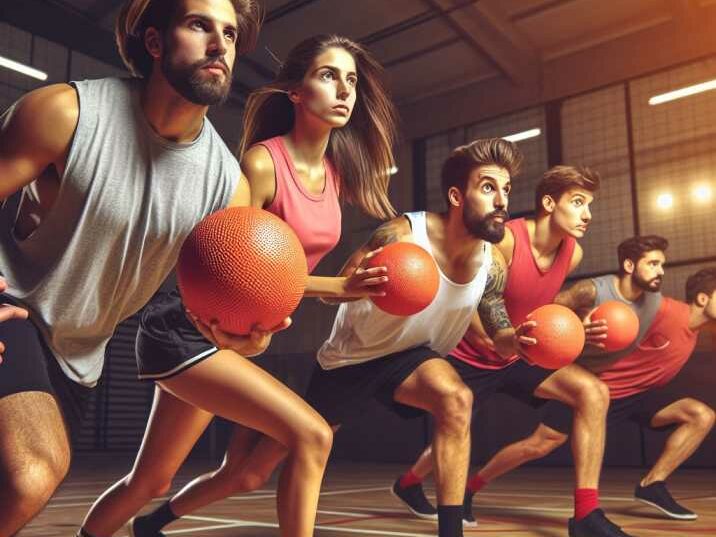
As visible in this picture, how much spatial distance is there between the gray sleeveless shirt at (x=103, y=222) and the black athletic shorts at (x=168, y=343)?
0.18 m

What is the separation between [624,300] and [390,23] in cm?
550

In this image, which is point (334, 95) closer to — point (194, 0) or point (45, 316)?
point (194, 0)

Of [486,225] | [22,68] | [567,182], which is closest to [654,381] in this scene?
[567,182]

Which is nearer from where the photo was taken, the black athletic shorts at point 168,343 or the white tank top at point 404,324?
the black athletic shorts at point 168,343

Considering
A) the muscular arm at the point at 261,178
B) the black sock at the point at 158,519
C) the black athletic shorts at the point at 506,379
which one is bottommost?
the black sock at the point at 158,519

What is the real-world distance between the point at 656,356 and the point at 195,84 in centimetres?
385

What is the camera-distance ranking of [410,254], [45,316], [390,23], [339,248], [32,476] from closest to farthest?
[32,476] → [45,316] → [410,254] → [390,23] → [339,248]

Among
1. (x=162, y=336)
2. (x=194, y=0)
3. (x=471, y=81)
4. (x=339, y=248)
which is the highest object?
(x=471, y=81)

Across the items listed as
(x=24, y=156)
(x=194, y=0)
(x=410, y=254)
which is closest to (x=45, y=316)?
(x=24, y=156)

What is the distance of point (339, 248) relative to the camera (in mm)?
11414

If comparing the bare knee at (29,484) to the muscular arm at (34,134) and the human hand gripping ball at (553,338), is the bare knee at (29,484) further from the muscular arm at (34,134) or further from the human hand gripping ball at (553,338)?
the human hand gripping ball at (553,338)

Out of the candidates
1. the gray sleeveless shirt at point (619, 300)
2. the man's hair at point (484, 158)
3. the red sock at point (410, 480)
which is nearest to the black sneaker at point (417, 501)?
the red sock at point (410, 480)

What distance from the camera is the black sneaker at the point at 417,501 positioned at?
14.2 feet

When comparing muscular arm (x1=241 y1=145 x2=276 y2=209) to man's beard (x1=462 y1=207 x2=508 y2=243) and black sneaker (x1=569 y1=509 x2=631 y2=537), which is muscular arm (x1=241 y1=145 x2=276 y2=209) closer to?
man's beard (x1=462 y1=207 x2=508 y2=243)
